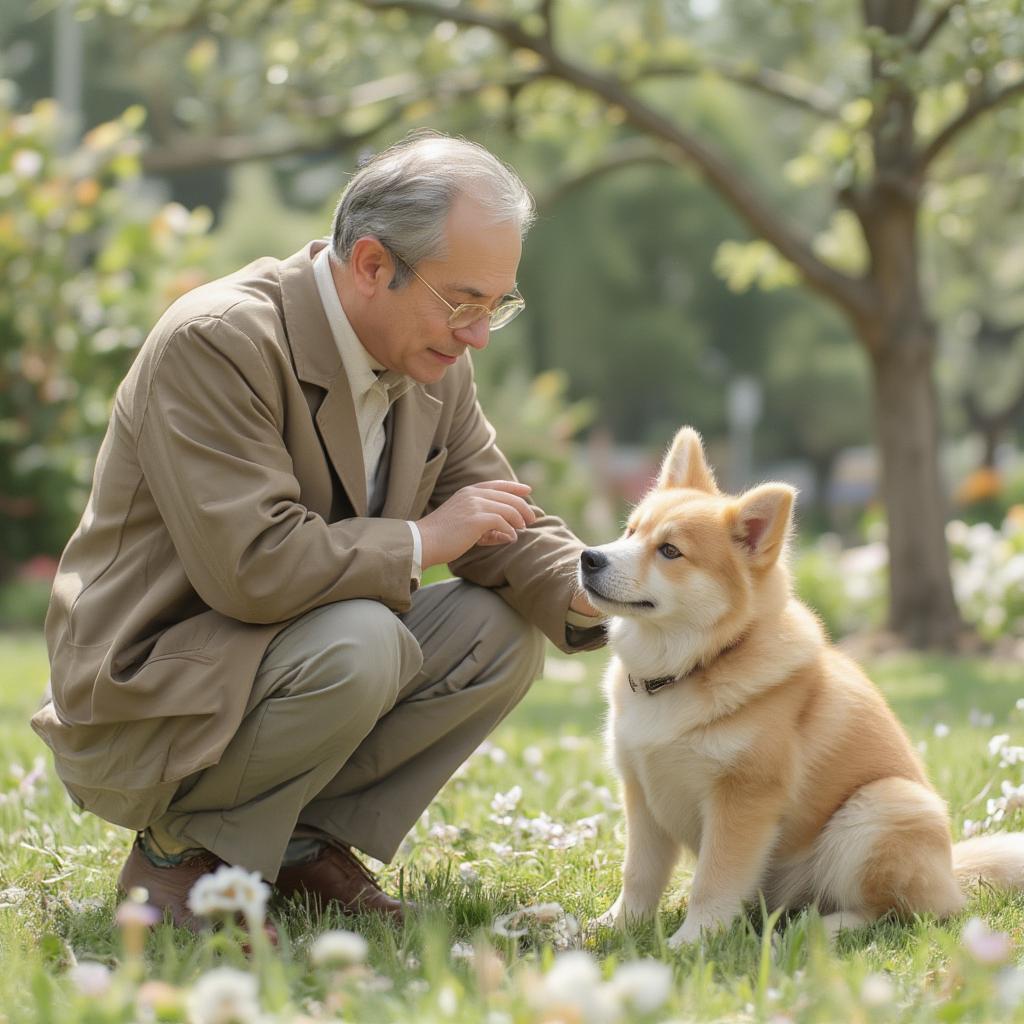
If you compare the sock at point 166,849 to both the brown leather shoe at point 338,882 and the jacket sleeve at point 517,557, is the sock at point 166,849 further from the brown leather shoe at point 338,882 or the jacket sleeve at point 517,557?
the jacket sleeve at point 517,557

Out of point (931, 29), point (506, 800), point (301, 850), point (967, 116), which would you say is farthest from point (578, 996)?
point (967, 116)

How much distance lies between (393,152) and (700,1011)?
6.19 feet

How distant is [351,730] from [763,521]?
1.00 m

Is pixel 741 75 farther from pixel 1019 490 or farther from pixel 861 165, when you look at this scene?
pixel 1019 490

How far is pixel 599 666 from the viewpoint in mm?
9102

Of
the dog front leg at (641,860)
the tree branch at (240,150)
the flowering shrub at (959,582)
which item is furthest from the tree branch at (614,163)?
the dog front leg at (641,860)

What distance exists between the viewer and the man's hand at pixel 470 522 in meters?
2.77

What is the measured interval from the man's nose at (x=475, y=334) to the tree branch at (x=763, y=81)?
20.7ft

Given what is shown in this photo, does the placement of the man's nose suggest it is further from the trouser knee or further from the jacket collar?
the trouser knee

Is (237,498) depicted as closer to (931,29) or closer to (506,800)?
(506,800)

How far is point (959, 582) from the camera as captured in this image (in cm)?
921

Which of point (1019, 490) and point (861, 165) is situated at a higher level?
point (861, 165)

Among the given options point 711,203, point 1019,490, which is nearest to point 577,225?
point 711,203

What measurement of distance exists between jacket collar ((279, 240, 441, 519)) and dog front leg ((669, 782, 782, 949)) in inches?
37.9
